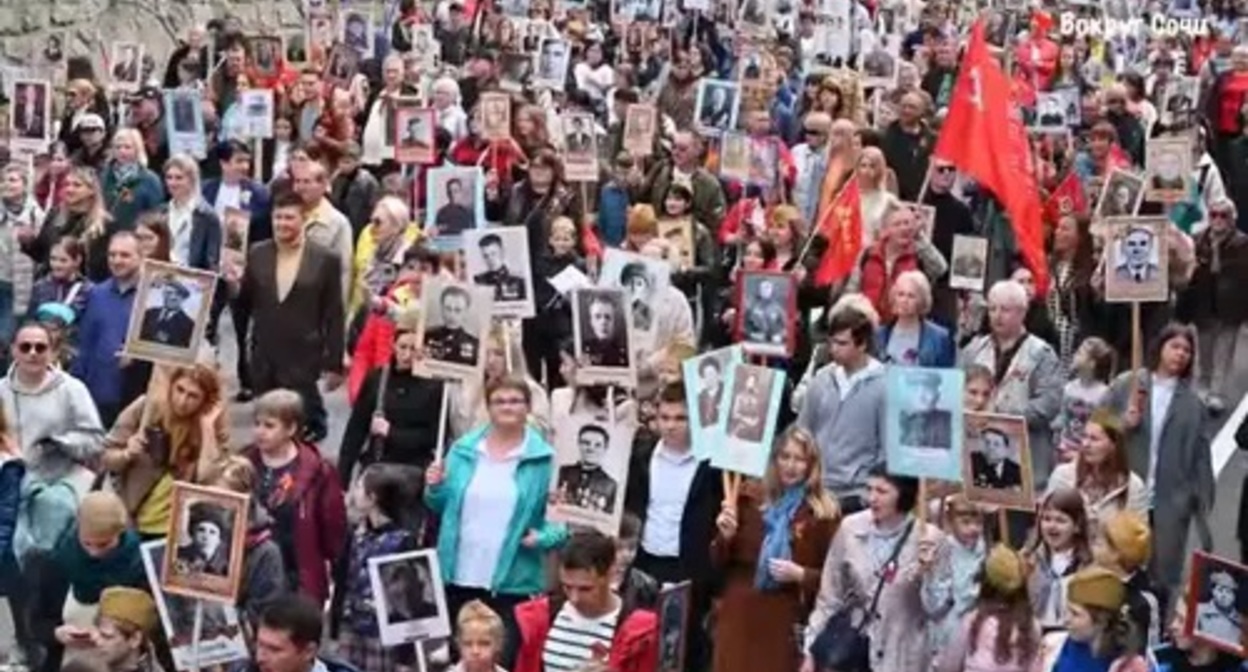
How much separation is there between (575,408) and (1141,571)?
7.78ft

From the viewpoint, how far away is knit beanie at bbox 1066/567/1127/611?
30.1ft

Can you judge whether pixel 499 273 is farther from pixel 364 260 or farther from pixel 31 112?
pixel 31 112

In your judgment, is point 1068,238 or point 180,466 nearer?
point 180,466

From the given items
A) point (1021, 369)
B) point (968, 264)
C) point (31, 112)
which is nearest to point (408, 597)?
point (1021, 369)

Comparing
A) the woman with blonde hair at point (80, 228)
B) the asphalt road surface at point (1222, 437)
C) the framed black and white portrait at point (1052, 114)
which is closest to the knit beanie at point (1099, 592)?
the asphalt road surface at point (1222, 437)

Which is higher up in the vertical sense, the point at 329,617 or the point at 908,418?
the point at 908,418

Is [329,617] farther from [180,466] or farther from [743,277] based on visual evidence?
[743,277]

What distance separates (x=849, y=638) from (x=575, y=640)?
917mm

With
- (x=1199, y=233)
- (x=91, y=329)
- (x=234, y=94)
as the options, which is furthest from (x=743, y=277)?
(x=234, y=94)

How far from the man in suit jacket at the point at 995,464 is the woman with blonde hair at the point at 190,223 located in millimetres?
5301

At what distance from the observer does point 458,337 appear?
1154 centimetres

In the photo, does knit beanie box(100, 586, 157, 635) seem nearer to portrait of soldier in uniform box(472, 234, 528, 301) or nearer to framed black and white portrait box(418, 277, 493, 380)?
framed black and white portrait box(418, 277, 493, 380)

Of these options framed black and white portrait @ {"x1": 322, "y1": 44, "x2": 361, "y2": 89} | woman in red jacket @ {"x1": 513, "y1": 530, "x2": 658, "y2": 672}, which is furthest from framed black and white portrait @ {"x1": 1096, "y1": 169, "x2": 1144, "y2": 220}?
framed black and white portrait @ {"x1": 322, "y1": 44, "x2": 361, "y2": 89}

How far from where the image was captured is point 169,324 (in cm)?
1170
